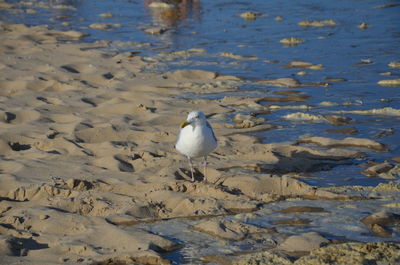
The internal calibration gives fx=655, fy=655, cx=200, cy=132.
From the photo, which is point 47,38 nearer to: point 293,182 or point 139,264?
point 293,182

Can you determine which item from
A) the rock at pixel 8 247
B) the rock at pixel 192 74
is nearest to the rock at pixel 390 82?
the rock at pixel 192 74

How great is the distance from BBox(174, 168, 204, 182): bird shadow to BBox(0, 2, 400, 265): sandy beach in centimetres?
2

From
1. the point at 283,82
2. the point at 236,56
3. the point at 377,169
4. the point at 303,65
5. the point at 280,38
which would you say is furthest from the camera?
the point at 280,38

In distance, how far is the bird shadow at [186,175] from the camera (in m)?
6.80

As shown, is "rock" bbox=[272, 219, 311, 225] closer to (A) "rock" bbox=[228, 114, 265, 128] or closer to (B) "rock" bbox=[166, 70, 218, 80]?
(A) "rock" bbox=[228, 114, 265, 128]

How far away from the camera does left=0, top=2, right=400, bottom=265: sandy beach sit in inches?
195

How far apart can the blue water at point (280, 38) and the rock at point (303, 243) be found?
154 centimetres

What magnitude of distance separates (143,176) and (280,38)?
27.6 ft

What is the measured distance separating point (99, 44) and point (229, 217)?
9288mm

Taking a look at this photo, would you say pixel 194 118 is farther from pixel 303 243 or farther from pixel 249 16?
pixel 249 16

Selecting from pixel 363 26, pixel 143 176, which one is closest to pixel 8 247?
pixel 143 176

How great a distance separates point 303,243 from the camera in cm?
494

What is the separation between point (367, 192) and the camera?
613 cm

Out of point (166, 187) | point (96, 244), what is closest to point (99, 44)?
point (166, 187)
